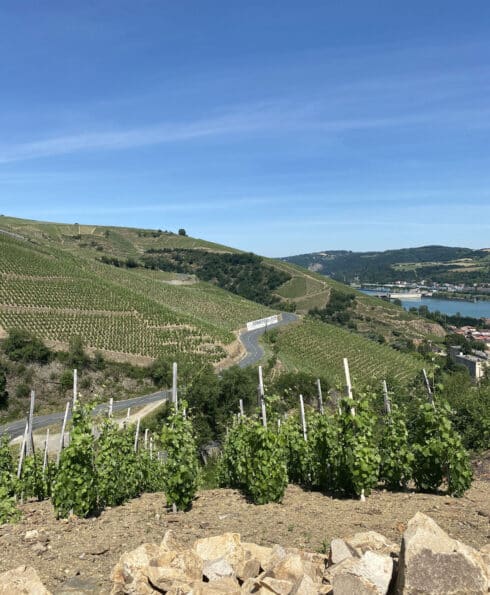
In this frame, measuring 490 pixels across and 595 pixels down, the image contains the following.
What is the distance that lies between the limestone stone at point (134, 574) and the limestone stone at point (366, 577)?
2.02 m

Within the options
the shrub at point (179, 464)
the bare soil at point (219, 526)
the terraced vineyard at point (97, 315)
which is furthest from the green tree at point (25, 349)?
the shrub at point (179, 464)

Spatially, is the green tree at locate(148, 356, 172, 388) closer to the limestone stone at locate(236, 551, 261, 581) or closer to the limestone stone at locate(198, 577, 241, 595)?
the limestone stone at locate(236, 551, 261, 581)

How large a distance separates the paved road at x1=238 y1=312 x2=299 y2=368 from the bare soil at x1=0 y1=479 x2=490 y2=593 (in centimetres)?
4117

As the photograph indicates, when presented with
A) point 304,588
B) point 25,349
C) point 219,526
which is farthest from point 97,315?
point 304,588

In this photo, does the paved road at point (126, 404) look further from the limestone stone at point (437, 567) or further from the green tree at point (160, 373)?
the limestone stone at point (437, 567)

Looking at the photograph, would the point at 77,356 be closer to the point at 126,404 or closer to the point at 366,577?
the point at 126,404

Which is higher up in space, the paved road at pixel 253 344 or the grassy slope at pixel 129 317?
the grassy slope at pixel 129 317

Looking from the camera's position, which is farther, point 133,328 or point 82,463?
point 133,328

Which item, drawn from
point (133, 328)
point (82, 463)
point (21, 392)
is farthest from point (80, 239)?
point (82, 463)

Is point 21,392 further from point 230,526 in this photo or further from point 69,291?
point 230,526

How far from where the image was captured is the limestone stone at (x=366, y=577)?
13.4 ft

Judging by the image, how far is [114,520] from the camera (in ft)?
26.4

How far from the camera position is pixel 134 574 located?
4758mm

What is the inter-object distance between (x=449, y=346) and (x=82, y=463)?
12703 centimetres
